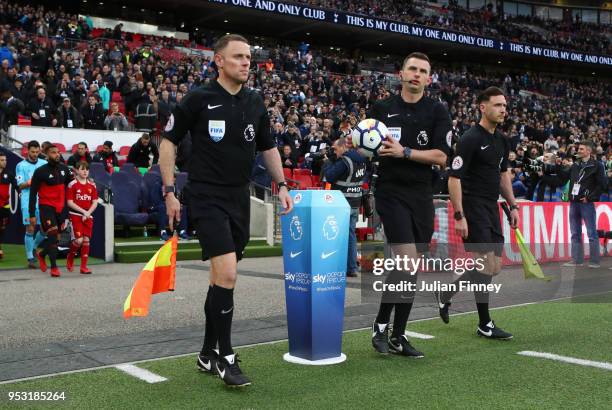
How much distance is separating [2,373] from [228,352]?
1558 millimetres

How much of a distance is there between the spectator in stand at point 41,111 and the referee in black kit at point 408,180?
41.0 ft

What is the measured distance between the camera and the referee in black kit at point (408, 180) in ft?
16.1

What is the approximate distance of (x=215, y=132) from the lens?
4.23 meters

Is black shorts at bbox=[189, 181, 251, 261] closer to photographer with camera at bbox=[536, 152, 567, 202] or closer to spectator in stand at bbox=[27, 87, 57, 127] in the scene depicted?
spectator in stand at bbox=[27, 87, 57, 127]

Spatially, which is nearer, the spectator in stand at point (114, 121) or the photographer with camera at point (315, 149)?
the photographer with camera at point (315, 149)

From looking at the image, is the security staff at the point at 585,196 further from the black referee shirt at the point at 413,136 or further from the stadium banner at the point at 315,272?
the stadium banner at the point at 315,272

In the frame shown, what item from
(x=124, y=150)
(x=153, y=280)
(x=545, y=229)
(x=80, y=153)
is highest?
(x=124, y=150)

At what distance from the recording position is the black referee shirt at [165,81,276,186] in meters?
4.24

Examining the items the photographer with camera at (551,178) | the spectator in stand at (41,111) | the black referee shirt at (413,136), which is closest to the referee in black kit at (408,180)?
the black referee shirt at (413,136)

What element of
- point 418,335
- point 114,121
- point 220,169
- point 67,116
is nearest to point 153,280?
point 220,169

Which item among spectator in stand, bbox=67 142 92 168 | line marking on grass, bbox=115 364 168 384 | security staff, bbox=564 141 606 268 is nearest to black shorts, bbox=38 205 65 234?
spectator in stand, bbox=67 142 92 168

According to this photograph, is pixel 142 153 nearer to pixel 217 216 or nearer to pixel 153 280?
pixel 153 280

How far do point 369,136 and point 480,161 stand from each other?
1445 mm

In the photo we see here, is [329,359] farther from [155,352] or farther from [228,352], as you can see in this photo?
[155,352]
